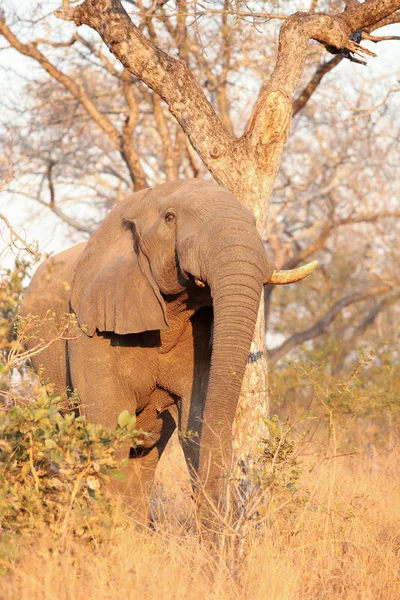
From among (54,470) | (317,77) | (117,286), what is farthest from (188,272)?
(317,77)

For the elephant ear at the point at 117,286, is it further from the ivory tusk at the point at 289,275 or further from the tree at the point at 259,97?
the tree at the point at 259,97

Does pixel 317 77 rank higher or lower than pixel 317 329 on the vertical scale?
higher

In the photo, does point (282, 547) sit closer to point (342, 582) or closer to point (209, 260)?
point (342, 582)

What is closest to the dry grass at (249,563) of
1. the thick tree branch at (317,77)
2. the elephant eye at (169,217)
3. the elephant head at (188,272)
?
the elephant head at (188,272)

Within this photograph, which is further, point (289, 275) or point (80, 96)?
point (80, 96)

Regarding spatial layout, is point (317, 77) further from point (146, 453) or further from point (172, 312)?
point (172, 312)

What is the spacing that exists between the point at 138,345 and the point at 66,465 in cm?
164

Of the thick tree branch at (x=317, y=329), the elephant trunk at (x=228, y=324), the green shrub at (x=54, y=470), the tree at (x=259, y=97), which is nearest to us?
the green shrub at (x=54, y=470)

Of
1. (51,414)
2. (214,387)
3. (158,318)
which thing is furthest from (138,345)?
(51,414)

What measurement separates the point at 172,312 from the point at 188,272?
52 centimetres

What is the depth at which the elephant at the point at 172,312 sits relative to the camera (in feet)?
15.8

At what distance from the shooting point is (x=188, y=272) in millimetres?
4992

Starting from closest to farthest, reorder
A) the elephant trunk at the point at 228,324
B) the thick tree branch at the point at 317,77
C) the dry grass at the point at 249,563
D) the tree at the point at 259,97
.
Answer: the dry grass at the point at 249,563 → the elephant trunk at the point at 228,324 → the tree at the point at 259,97 → the thick tree branch at the point at 317,77

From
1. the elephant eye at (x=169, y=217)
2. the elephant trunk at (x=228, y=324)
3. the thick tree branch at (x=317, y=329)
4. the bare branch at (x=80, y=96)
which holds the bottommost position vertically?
the elephant trunk at (x=228, y=324)
